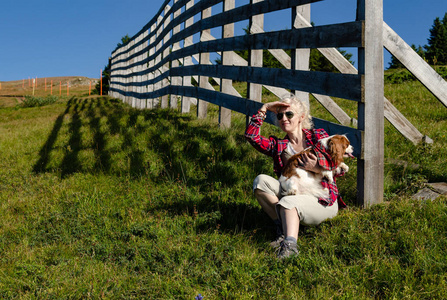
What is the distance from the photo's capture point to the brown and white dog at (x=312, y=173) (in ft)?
10.0

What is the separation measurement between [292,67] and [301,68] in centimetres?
10

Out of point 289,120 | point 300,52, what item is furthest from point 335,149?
point 300,52

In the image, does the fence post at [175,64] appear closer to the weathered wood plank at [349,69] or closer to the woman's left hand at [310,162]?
the weathered wood plank at [349,69]

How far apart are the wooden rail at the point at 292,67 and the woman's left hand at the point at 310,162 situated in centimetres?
68

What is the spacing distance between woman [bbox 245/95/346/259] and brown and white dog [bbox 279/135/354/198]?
0.06 meters

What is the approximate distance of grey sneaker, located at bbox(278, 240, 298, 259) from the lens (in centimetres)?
284

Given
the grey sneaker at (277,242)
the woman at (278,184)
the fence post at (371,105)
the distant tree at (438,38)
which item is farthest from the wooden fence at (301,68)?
the distant tree at (438,38)

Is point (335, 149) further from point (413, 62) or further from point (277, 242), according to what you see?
point (413, 62)

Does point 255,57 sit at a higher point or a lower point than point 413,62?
higher

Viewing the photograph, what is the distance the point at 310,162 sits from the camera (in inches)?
120

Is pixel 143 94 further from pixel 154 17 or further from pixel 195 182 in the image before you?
pixel 195 182

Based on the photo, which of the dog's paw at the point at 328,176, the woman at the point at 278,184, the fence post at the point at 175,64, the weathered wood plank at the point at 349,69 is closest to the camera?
the woman at the point at 278,184

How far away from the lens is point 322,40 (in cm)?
379

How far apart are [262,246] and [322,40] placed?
201 centimetres
